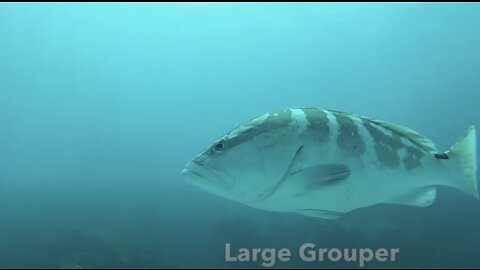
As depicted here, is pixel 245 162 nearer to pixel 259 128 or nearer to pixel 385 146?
pixel 259 128

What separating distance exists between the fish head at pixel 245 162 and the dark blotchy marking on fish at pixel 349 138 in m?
0.25

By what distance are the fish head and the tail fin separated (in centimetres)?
86

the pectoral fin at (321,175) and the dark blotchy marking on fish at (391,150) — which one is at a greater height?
the dark blotchy marking on fish at (391,150)

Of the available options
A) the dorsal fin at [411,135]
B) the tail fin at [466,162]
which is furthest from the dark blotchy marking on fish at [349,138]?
the tail fin at [466,162]

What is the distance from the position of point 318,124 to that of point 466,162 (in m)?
0.79

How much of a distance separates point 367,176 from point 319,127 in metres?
0.29

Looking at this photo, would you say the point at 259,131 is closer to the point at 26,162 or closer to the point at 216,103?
the point at 216,103

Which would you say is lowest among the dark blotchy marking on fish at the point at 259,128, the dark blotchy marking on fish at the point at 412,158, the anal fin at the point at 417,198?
the anal fin at the point at 417,198

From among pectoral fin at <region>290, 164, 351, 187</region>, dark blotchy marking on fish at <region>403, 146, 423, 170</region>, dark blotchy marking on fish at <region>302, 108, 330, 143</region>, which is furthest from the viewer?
dark blotchy marking on fish at <region>403, 146, 423, 170</region>

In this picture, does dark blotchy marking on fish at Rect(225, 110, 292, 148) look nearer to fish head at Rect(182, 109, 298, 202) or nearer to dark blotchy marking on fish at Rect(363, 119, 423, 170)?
fish head at Rect(182, 109, 298, 202)

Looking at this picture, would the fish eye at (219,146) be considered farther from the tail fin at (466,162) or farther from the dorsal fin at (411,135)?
the tail fin at (466,162)

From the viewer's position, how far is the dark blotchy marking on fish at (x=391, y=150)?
6.04 ft

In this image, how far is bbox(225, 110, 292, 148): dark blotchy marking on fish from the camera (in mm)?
1771

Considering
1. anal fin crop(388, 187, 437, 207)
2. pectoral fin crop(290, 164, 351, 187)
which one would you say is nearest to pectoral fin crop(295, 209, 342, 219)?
pectoral fin crop(290, 164, 351, 187)
